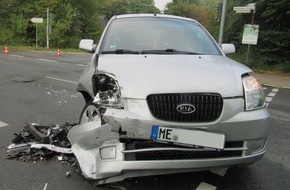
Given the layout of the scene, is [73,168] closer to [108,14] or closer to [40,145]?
[40,145]

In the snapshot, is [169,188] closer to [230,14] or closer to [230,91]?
[230,91]

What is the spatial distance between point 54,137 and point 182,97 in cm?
211

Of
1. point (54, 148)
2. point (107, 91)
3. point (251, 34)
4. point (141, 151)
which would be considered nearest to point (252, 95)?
point (141, 151)

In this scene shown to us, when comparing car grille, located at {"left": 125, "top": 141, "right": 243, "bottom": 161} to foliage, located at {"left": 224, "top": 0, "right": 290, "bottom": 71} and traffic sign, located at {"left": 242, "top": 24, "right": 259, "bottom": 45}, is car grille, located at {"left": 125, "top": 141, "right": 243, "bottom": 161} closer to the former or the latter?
traffic sign, located at {"left": 242, "top": 24, "right": 259, "bottom": 45}

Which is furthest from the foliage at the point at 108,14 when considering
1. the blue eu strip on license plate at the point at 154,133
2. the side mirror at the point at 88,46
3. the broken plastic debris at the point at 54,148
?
the blue eu strip on license plate at the point at 154,133

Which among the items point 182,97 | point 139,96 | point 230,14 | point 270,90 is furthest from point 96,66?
point 230,14

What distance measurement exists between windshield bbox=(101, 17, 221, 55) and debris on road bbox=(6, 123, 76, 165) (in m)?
1.25

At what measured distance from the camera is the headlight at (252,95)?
10.8 feet

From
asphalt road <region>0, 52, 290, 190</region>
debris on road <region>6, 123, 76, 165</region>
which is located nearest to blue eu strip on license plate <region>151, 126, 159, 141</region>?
asphalt road <region>0, 52, 290, 190</region>

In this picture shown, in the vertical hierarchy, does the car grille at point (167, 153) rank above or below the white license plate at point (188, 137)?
below

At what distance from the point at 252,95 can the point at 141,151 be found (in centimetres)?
122

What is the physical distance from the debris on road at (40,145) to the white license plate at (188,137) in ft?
4.72

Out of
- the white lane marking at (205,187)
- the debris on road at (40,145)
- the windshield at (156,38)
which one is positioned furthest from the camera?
the windshield at (156,38)

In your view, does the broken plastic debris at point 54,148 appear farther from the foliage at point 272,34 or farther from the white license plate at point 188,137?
the foliage at point 272,34
